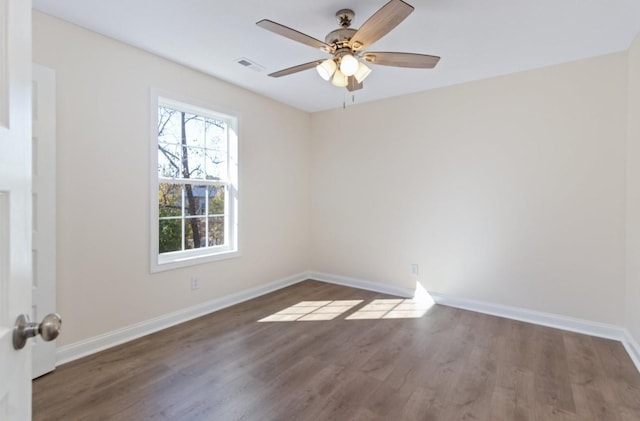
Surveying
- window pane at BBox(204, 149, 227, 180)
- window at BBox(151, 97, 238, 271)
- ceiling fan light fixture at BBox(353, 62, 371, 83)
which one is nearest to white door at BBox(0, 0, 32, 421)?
ceiling fan light fixture at BBox(353, 62, 371, 83)

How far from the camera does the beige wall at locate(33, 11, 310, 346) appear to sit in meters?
2.31

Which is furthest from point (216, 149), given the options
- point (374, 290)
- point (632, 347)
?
point (632, 347)

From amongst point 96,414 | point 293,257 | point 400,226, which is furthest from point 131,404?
point 400,226

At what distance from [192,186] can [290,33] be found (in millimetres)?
2008

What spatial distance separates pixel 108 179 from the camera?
256cm

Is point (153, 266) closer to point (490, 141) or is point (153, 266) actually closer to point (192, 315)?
point (192, 315)

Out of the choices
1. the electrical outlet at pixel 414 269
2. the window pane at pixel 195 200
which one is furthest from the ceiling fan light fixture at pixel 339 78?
the electrical outlet at pixel 414 269

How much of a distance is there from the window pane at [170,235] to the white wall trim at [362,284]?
2150mm

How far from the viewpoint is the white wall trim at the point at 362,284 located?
392 centimetres

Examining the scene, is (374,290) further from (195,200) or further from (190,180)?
(190,180)

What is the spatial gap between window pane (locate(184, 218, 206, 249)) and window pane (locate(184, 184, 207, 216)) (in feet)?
0.28

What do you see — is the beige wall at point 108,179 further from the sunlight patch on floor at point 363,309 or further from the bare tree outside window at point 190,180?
the sunlight patch on floor at point 363,309

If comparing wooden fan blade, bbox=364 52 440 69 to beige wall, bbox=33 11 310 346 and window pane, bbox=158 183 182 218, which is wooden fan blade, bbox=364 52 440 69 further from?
window pane, bbox=158 183 182 218

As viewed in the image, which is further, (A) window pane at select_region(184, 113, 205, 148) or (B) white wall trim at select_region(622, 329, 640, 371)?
(A) window pane at select_region(184, 113, 205, 148)
